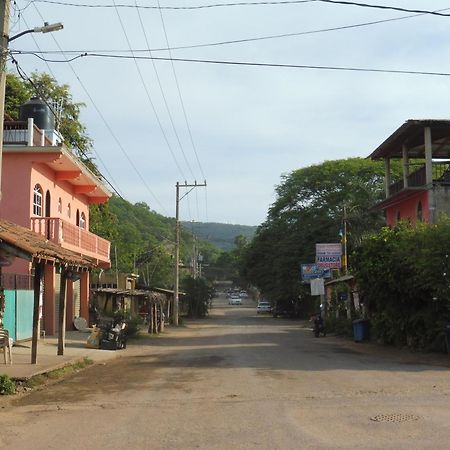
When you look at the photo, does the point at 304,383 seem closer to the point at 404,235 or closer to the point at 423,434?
the point at 423,434

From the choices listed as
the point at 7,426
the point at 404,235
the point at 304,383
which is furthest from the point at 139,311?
the point at 7,426

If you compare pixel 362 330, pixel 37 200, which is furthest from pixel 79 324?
pixel 362 330

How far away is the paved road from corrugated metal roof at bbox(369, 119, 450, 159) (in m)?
13.6

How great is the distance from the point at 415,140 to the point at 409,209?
3649mm

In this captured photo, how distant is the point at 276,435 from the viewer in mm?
7973

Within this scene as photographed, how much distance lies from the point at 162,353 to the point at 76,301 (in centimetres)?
1233

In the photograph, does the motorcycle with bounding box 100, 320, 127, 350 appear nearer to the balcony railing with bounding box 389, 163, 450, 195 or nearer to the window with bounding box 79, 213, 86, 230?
the window with bounding box 79, 213, 86, 230

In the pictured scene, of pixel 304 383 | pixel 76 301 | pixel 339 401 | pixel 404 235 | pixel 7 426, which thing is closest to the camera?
pixel 7 426

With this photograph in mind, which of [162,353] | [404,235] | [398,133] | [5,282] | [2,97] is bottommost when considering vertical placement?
[162,353]

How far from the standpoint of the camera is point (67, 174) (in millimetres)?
28750

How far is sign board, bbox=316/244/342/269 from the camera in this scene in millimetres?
37562

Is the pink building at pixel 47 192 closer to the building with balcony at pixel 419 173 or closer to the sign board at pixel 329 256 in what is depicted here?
the sign board at pixel 329 256

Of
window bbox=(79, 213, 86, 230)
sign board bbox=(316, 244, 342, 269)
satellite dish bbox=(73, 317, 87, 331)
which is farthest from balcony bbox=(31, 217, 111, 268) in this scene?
sign board bbox=(316, 244, 342, 269)

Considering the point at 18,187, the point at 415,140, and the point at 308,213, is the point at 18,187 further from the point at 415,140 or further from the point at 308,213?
the point at 308,213
